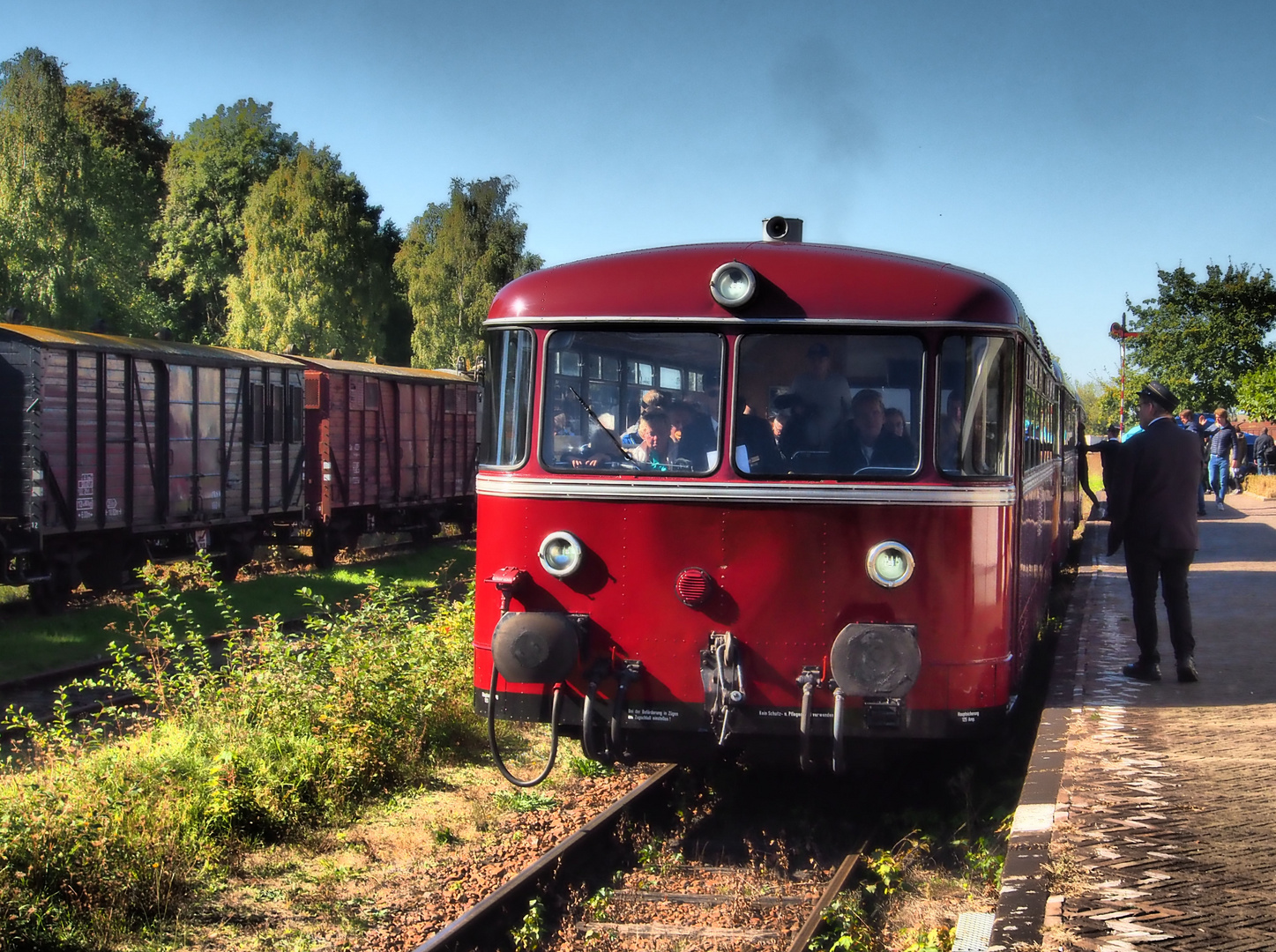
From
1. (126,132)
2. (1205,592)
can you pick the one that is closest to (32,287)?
(126,132)

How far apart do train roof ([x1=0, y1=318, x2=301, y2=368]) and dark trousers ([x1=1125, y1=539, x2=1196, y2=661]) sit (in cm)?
1095

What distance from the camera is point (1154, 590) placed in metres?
8.23

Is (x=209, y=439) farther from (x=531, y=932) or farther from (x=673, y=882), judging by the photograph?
(x=531, y=932)

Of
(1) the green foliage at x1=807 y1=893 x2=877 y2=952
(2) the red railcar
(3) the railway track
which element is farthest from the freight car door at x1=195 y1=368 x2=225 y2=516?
(1) the green foliage at x1=807 y1=893 x2=877 y2=952

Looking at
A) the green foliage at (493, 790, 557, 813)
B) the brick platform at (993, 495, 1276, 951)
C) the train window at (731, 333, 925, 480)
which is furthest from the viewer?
the green foliage at (493, 790, 557, 813)

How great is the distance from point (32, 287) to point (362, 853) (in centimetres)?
3672

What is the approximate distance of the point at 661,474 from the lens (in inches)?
237

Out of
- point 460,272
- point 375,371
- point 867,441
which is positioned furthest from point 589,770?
point 460,272

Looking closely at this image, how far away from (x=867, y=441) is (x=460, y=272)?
152ft

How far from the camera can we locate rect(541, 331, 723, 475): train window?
604 centimetres

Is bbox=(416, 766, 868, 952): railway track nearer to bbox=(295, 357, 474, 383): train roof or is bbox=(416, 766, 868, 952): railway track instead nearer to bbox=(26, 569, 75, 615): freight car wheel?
bbox=(26, 569, 75, 615): freight car wheel

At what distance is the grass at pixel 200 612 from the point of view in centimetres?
1164

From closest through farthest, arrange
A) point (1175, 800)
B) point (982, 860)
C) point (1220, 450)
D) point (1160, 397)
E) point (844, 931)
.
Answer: point (844, 931), point (1175, 800), point (982, 860), point (1160, 397), point (1220, 450)

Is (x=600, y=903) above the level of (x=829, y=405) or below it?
below
